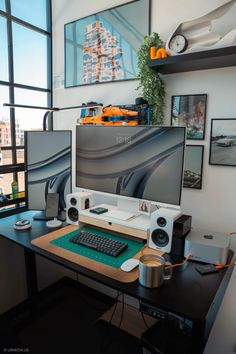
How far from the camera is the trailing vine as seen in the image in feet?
5.20

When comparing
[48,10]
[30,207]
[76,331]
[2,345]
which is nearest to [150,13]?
[48,10]

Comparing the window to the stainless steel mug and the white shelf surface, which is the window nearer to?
the white shelf surface

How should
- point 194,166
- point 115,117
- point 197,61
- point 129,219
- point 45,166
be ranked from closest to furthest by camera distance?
point 197,61 → point 129,219 → point 194,166 → point 115,117 → point 45,166

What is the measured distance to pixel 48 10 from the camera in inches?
92.7

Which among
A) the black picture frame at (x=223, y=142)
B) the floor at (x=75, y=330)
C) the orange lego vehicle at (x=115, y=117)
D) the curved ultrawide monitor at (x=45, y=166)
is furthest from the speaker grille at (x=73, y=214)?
the black picture frame at (x=223, y=142)

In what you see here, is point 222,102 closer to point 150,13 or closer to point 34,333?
point 150,13

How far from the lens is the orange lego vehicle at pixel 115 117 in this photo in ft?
5.66

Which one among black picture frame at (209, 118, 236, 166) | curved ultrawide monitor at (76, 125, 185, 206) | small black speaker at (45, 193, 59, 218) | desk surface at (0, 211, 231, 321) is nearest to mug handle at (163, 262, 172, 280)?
desk surface at (0, 211, 231, 321)

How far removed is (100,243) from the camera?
136 centimetres

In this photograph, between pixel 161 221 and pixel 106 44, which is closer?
pixel 161 221

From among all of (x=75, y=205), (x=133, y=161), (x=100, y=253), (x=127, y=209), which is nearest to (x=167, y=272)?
(x=100, y=253)

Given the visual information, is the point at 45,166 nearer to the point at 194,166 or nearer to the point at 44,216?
the point at 44,216

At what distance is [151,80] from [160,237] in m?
0.98

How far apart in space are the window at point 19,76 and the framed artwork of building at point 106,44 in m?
0.29
